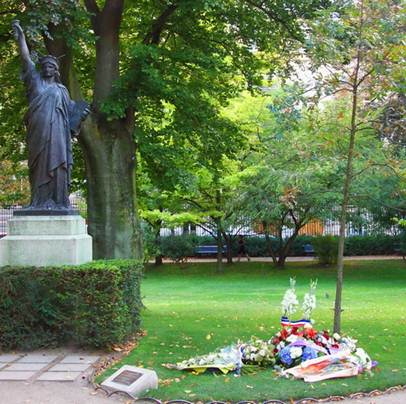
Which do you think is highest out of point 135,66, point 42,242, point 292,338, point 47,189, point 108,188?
point 135,66

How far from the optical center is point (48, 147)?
9422 millimetres

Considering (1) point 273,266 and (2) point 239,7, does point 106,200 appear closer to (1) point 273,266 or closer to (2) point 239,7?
(2) point 239,7

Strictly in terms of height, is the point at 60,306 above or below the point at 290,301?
below

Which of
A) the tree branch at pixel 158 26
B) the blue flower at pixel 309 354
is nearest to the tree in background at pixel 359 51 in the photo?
the blue flower at pixel 309 354

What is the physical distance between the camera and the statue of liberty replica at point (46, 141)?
9406mm

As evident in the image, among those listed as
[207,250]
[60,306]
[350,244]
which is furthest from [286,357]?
[207,250]

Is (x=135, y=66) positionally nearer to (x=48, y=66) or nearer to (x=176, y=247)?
(x=48, y=66)

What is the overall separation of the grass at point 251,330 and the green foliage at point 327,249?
14.0ft

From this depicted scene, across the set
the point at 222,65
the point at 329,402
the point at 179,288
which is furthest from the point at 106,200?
the point at 179,288

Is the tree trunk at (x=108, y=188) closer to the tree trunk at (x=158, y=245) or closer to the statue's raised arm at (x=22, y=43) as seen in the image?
the statue's raised arm at (x=22, y=43)

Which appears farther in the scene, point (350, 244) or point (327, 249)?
point (350, 244)

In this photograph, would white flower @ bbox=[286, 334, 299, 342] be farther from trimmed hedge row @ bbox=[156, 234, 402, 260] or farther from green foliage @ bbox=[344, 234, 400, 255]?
green foliage @ bbox=[344, 234, 400, 255]

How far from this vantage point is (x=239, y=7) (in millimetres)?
14633

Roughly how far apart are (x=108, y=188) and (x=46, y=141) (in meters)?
3.50
